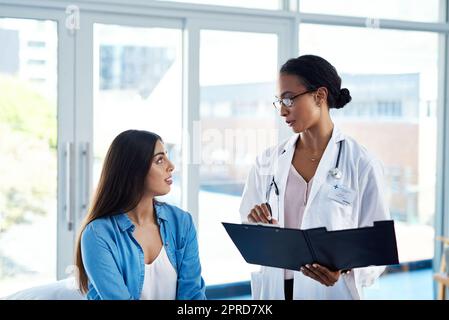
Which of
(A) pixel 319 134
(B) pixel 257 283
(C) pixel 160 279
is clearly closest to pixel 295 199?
(A) pixel 319 134

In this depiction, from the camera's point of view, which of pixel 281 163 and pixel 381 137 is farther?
pixel 381 137

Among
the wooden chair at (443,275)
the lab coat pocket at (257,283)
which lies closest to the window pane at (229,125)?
the wooden chair at (443,275)

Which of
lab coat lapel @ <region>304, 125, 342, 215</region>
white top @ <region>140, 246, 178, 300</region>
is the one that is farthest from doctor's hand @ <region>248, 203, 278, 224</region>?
white top @ <region>140, 246, 178, 300</region>

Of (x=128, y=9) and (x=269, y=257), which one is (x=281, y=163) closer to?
(x=269, y=257)

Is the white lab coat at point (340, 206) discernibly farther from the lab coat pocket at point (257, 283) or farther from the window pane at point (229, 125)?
the window pane at point (229, 125)

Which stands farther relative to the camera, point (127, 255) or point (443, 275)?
point (443, 275)

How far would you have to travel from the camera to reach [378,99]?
3.56m

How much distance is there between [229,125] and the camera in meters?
3.19

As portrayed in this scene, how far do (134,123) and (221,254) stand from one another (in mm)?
843

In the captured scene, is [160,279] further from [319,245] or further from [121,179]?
[319,245]

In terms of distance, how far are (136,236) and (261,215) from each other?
0.43 m

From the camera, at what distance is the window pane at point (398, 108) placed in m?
3.43

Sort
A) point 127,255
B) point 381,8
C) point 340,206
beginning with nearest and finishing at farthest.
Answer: point 127,255, point 340,206, point 381,8
